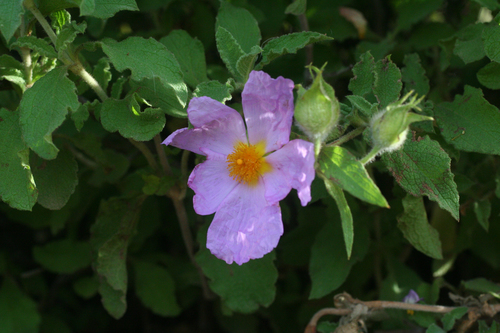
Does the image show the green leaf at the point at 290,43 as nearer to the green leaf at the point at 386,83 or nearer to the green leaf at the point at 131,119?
the green leaf at the point at 386,83

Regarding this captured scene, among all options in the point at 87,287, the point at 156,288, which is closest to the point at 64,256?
the point at 87,287

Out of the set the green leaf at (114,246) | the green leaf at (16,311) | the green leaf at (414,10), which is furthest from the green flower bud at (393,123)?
the green leaf at (16,311)

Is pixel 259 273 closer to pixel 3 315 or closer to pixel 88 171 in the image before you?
pixel 88 171

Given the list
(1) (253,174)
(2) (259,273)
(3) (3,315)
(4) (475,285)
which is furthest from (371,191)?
(3) (3,315)

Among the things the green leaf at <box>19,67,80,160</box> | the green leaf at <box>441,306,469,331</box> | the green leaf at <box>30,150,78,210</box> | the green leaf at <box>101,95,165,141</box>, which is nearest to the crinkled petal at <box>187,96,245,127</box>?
the green leaf at <box>101,95,165,141</box>

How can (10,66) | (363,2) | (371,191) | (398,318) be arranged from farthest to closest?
(363,2) < (398,318) < (10,66) < (371,191)

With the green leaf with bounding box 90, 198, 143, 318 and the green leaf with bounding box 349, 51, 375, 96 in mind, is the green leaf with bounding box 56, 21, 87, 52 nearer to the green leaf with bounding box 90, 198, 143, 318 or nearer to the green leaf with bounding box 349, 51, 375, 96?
the green leaf with bounding box 90, 198, 143, 318
